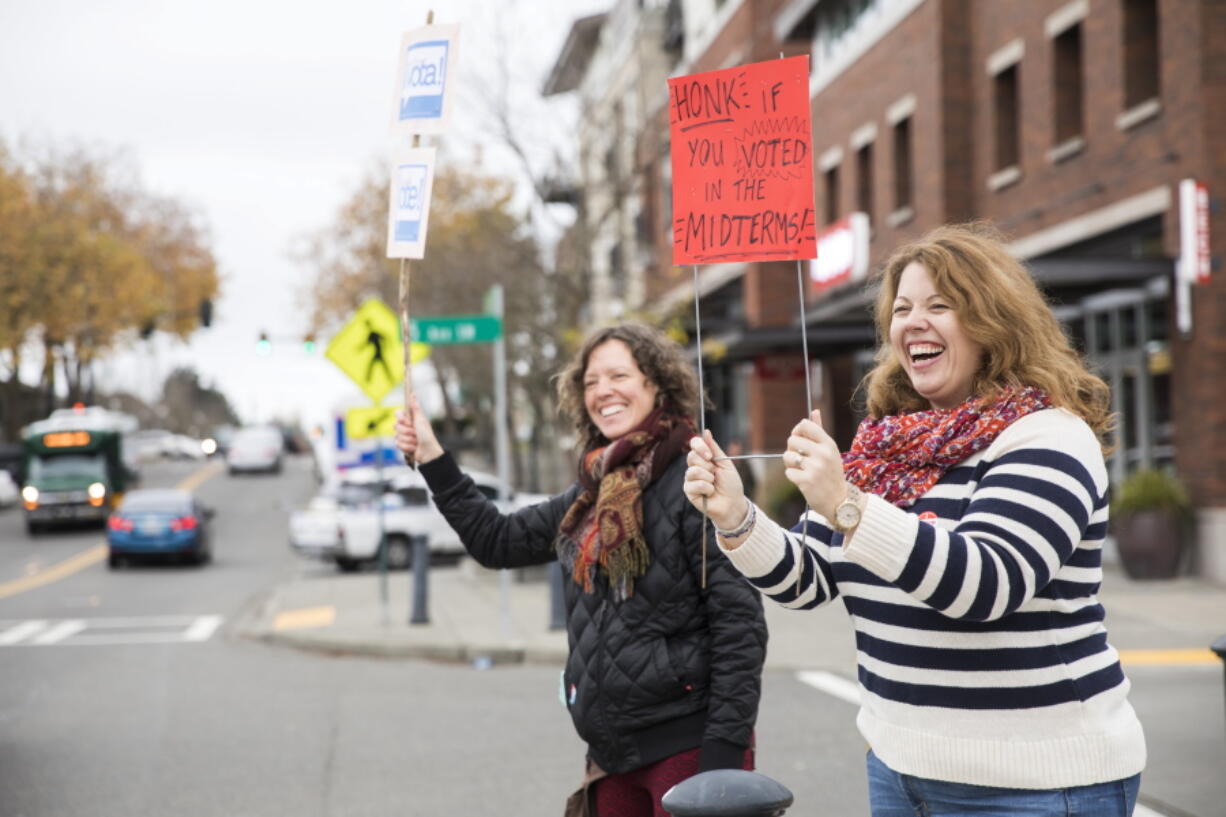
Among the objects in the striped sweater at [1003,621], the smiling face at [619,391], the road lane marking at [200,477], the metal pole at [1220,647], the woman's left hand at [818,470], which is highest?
the smiling face at [619,391]

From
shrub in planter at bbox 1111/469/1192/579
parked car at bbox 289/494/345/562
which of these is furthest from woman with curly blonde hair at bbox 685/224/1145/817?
parked car at bbox 289/494/345/562

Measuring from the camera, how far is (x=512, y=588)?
19391 mm

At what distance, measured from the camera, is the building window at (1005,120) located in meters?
22.0

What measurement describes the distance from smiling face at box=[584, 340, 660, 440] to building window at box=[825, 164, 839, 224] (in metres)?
24.9

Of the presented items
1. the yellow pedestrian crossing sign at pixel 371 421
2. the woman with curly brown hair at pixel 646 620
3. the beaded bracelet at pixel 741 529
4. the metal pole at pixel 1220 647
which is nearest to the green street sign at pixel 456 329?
the yellow pedestrian crossing sign at pixel 371 421

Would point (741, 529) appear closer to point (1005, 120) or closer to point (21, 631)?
point (21, 631)

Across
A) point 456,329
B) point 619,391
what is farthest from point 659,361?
point 456,329

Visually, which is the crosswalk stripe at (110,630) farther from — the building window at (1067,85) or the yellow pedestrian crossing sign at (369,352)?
the building window at (1067,85)

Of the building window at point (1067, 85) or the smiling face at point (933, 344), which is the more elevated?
the building window at point (1067, 85)

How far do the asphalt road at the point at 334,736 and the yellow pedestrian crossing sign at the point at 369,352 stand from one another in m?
2.68

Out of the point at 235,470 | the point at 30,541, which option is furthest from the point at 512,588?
the point at 235,470

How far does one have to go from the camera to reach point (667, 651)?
385 cm

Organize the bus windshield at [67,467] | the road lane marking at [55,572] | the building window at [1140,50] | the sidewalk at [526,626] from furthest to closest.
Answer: the bus windshield at [67,467]
the road lane marking at [55,572]
the building window at [1140,50]
the sidewalk at [526,626]

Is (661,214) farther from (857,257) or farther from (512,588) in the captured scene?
(512,588)
